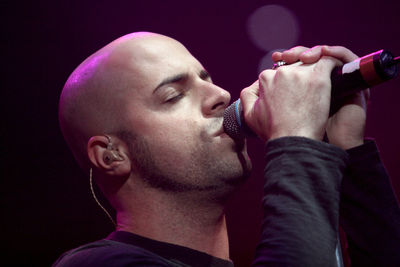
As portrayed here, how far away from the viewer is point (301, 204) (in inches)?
29.1

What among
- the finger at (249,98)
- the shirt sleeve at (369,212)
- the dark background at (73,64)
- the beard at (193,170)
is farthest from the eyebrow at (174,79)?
the dark background at (73,64)

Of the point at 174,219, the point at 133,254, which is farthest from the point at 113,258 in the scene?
the point at 174,219

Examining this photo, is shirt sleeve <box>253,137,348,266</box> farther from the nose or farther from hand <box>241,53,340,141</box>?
the nose

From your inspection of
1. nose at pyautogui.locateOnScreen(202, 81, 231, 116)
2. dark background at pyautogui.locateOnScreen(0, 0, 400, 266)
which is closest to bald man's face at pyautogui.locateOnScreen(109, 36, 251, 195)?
nose at pyautogui.locateOnScreen(202, 81, 231, 116)

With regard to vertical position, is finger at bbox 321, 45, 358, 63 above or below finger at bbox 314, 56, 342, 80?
above

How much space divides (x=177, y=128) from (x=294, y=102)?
Result: 45 cm

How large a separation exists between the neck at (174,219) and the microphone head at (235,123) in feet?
0.85

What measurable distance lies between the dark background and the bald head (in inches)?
27.1

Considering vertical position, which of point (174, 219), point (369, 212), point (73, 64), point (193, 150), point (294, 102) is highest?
point (294, 102)

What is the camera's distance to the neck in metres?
1.20

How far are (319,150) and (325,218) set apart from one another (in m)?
0.15

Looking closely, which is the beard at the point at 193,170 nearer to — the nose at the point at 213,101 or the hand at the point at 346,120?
the nose at the point at 213,101

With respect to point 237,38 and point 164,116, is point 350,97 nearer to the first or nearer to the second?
point 164,116

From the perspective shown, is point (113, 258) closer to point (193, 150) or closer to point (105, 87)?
point (193, 150)
